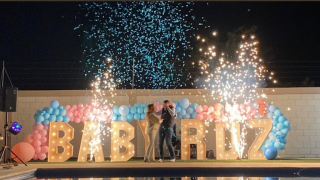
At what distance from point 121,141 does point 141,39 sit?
18.3 ft

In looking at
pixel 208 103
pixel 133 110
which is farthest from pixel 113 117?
pixel 208 103

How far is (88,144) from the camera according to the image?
1261 centimetres

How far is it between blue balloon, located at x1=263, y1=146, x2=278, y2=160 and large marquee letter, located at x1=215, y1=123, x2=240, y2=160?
2.56 feet

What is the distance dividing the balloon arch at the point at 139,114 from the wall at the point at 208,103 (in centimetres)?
96

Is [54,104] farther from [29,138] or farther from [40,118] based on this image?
[29,138]

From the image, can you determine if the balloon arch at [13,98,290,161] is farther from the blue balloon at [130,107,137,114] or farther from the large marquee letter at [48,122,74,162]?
the large marquee letter at [48,122,74,162]

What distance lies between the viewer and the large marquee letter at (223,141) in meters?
12.6

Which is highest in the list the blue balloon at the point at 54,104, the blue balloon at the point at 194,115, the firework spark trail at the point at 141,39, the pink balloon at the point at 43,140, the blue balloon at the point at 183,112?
the firework spark trail at the point at 141,39

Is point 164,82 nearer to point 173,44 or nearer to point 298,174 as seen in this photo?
point 173,44

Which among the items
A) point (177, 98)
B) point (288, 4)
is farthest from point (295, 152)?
point (288, 4)

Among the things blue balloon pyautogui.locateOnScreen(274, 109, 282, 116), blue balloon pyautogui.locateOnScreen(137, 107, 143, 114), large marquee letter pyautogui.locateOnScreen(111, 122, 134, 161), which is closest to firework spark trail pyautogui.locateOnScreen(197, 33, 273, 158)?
blue balloon pyautogui.locateOnScreen(274, 109, 282, 116)

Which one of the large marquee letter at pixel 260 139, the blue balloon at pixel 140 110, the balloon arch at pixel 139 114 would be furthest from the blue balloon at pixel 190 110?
the large marquee letter at pixel 260 139

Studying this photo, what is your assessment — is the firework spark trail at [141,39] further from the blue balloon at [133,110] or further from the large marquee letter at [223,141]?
the large marquee letter at [223,141]

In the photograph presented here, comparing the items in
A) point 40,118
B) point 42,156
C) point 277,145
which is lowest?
point 42,156
